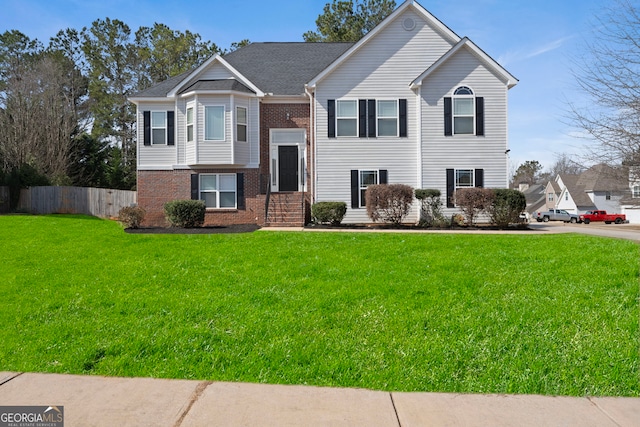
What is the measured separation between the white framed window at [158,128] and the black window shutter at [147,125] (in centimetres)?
12

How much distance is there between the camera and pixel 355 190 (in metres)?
18.2

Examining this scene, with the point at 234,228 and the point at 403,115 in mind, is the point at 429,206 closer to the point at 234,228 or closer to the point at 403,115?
the point at 403,115

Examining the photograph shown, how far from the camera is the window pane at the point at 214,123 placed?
58.5 ft

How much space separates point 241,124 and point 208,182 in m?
2.62

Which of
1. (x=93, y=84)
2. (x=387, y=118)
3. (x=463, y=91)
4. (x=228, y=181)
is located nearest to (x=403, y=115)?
(x=387, y=118)

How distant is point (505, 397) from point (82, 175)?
30.2 meters

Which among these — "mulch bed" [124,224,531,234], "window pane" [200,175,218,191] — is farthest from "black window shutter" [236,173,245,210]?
"mulch bed" [124,224,531,234]

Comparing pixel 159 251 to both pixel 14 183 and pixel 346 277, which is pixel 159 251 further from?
pixel 14 183

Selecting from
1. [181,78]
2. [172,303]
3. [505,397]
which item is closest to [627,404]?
[505,397]

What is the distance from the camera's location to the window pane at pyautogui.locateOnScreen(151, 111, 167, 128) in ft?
62.6

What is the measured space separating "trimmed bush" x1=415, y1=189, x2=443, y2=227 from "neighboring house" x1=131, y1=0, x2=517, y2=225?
97cm

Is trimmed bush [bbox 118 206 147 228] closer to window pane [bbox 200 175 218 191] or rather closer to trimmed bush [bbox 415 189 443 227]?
window pane [bbox 200 175 218 191]

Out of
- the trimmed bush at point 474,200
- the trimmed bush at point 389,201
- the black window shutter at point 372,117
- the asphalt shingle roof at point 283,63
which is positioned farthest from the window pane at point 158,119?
the trimmed bush at point 474,200

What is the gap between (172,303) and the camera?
6.13 metres
